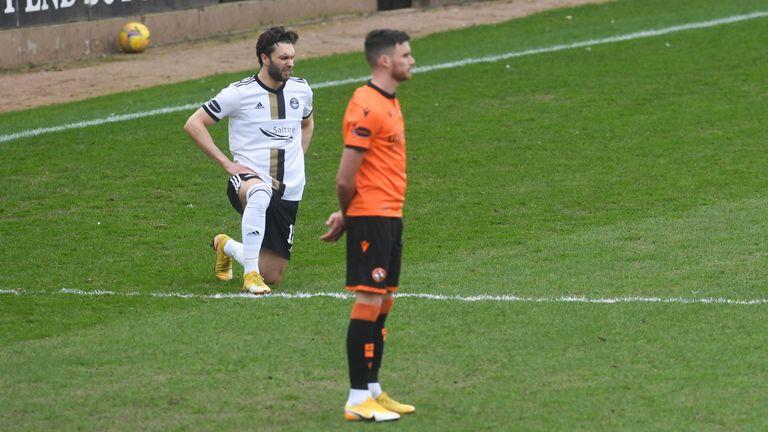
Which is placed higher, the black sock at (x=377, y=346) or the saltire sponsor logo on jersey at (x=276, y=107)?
the saltire sponsor logo on jersey at (x=276, y=107)

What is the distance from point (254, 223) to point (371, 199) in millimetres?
3036

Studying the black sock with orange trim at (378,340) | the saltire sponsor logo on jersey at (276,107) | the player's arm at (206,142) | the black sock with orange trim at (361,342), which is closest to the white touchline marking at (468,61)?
the player's arm at (206,142)

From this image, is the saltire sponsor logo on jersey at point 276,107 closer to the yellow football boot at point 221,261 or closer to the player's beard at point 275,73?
the player's beard at point 275,73

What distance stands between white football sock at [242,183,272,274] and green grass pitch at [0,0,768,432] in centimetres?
35

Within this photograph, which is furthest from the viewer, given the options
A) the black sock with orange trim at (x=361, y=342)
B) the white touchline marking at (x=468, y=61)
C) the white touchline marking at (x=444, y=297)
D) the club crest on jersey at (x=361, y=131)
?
the white touchline marking at (x=468, y=61)

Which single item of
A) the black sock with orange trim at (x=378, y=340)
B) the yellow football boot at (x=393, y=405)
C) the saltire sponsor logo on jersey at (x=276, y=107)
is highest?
the saltire sponsor logo on jersey at (x=276, y=107)

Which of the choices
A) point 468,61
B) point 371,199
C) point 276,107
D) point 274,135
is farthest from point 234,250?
point 468,61

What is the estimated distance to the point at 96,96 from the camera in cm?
1838

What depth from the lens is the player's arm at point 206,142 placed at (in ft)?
32.7

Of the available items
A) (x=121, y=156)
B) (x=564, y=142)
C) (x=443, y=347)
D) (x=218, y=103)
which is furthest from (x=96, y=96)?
(x=443, y=347)

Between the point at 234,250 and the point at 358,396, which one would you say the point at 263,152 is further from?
the point at 358,396

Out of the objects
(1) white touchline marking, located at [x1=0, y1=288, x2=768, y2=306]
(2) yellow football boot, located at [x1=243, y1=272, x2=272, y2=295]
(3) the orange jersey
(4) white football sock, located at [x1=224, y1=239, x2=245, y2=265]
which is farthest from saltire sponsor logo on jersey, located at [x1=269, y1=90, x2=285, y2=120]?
(3) the orange jersey

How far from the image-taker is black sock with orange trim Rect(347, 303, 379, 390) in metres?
7.12

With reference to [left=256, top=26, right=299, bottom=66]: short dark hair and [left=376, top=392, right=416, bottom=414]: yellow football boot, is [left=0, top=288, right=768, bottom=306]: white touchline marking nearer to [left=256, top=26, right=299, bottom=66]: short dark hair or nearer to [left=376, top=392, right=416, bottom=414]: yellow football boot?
[left=256, top=26, right=299, bottom=66]: short dark hair
